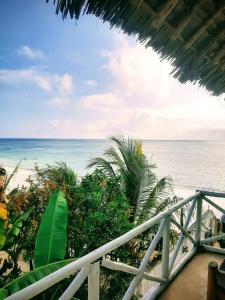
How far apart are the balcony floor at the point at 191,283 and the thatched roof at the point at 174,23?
278 cm

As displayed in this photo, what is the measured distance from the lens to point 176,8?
1.77 meters

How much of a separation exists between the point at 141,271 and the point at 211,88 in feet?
6.63

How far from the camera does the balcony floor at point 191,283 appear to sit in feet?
11.1

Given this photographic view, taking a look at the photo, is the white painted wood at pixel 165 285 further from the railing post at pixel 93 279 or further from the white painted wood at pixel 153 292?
the railing post at pixel 93 279

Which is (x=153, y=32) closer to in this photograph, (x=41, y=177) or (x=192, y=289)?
(x=192, y=289)

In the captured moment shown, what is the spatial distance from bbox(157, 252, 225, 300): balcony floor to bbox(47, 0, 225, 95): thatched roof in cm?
278

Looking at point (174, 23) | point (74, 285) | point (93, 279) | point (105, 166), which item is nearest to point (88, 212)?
point (105, 166)

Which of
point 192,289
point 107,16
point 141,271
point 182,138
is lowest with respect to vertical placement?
point 192,289

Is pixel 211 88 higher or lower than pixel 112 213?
higher

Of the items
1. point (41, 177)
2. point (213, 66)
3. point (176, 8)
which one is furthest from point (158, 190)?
point (176, 8)

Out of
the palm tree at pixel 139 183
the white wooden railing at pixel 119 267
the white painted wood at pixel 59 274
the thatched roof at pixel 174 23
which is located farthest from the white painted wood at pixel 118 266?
the palm tree at pixel 139 183

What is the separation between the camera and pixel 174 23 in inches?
73.5

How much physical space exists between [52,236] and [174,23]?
8.40 ft

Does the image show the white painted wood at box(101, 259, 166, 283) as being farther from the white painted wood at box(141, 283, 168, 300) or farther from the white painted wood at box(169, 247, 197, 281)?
the white painted wood at box(169, 247, 197, 281)
